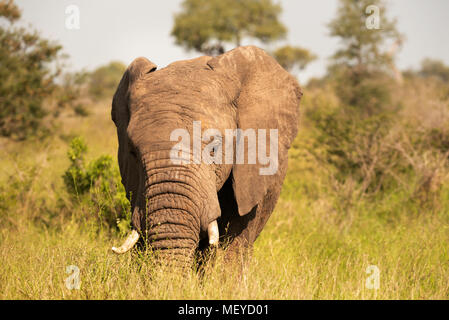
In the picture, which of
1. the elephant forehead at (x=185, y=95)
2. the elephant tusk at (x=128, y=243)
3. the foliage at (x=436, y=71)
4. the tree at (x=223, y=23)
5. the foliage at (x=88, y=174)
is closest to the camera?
the elephant tusk at (x=128, y=243)

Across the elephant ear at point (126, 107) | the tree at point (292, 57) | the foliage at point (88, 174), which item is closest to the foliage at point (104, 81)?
the foliage at point (88, 174)

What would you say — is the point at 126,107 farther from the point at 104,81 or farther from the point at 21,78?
the point at 104,81

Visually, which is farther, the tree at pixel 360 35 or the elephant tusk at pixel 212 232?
the tree at pixel 360 35

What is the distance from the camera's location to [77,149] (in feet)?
23.5

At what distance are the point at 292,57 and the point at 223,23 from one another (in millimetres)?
5344

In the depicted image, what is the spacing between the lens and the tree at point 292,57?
30.0m

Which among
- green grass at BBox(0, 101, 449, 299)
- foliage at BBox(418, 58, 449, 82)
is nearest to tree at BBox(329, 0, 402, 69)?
green grass at BBox(0, 101, 449, 299)

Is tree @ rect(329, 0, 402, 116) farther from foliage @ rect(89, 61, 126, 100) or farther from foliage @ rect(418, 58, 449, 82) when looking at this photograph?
foliage @ rect(418, 58, 449, 82)

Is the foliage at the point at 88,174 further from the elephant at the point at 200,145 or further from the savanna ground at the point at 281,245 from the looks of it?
the elephant at the point at 200,145

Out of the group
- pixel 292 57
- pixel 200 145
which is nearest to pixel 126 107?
pixel 200 145

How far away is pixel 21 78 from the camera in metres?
10.4

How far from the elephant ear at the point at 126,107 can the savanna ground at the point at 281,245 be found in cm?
37

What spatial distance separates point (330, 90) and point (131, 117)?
17.1 meters

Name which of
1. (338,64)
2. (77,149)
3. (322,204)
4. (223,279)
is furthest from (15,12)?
(338,64)
